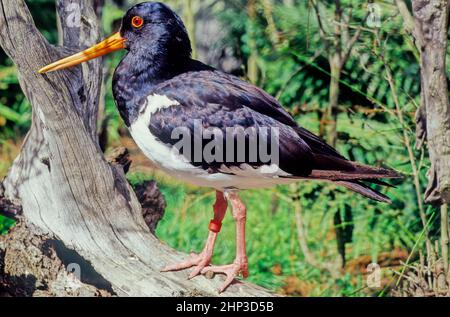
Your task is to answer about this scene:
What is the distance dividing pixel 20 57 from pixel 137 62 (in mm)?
581

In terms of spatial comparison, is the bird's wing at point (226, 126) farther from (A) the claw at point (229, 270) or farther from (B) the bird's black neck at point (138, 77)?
(A) the claw at point (229, 270)

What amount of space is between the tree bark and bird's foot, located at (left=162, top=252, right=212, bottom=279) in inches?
48.4

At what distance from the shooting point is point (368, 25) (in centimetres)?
531

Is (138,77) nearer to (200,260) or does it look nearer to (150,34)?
(150,34)

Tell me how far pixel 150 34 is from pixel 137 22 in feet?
0.32

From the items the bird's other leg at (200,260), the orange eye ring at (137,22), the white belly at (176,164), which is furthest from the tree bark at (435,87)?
the orange eye ring at (137,22)

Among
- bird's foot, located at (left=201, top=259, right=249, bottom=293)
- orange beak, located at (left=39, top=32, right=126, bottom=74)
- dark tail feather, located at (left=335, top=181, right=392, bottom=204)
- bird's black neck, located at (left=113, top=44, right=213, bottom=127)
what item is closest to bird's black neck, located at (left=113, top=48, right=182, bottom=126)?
bird's black neck, located at (left=113, top=44, right=213, bottom=127)

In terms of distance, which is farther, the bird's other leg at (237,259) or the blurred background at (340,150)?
the blurred background at (340,150)

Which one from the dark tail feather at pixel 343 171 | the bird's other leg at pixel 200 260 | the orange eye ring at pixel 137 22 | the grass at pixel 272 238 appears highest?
the orange eye ring at pixel 137 22

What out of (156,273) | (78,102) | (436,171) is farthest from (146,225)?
(436,171)

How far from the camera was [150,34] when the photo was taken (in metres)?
4.28

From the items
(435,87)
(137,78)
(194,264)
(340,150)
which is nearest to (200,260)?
(194,264)

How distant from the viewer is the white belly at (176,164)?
163 inches
